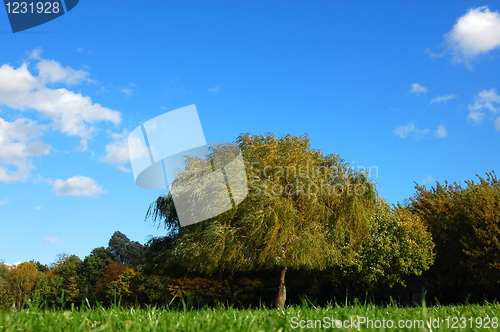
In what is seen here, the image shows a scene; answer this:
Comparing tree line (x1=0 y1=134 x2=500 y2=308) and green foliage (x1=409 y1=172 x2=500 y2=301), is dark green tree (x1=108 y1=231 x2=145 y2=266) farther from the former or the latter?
green foliage (x1=409 y1=172 x2=500 y2=301)

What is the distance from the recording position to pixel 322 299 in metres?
37.8

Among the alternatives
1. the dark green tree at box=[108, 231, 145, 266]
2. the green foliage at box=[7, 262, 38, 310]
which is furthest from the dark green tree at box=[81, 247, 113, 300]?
the green foliage at box=[7, 262, 38, 310]

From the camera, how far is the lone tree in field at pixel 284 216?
2053cm

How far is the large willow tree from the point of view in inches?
809

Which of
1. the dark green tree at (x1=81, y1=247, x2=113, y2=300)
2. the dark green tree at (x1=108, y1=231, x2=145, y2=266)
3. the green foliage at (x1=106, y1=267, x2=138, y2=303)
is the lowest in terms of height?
the green foliage at (x1=106, y1=267, x2=138, y2=303)

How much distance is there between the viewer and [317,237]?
2084cm

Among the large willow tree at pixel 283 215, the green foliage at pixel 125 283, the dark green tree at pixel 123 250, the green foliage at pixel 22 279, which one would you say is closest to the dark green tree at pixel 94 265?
the dark green tree at pixel 123 250

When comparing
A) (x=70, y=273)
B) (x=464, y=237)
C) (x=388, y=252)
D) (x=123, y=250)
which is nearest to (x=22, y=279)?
(x=70, y=273)

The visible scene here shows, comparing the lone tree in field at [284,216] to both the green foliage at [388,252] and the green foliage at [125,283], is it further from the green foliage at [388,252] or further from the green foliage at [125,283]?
the green foliage at [125,283]

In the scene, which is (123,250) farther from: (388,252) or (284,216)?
(284,216)

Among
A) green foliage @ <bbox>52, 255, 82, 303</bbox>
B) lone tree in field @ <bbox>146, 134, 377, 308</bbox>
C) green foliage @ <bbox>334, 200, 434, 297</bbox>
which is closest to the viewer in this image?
lone tree in field @ <bbox>146, 134, 377, 308</bbox>

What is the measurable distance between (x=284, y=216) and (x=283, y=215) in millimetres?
70

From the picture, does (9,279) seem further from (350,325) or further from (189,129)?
(350,325)

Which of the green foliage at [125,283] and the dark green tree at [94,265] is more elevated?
the dark green tree at [94,265]
